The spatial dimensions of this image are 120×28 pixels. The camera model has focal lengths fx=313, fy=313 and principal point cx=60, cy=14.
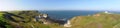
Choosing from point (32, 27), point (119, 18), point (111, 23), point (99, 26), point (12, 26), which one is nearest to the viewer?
point (12, 26)

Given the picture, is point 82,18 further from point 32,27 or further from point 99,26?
point 32,27

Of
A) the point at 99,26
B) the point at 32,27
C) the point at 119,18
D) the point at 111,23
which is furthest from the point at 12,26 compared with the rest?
the point at 119,18

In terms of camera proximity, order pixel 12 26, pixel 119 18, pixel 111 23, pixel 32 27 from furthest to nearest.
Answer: pixel 119 18, pixel 111 23, pixel 32 27, pixel 12 26

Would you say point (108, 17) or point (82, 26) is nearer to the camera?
point (82, 26)

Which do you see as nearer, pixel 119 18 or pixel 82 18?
pixel 119 18

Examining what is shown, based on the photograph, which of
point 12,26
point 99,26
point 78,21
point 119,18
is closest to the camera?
point 12,26

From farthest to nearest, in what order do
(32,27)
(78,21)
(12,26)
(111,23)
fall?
1. (78,21)
2. (111,23)
3. (32,27)
4. (12,26)

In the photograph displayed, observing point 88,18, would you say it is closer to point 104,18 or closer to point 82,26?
point 104,18

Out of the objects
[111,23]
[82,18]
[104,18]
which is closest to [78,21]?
[82,18]

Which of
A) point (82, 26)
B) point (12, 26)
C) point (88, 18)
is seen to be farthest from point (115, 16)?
point (12, 26)
